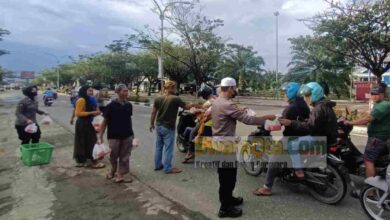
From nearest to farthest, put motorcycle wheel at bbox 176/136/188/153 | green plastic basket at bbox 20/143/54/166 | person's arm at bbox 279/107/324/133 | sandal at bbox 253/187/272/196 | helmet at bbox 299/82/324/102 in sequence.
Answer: person's arm at bbox 279/107/324/133, helmet at bbox 299/82/324/102, sandal at bbox 253/187/272/196, green plastic basket at bbox 20/143/54/166, motorcycle wheel at bbox 176/136/188/153

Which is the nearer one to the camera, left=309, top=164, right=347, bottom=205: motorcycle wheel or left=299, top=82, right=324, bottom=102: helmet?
left=309, top=164, right=347, bottom=205: motorcycle wheel

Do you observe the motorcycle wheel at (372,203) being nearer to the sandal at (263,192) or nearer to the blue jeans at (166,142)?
the sandal at (263,192)

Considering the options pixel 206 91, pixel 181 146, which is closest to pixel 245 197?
pixel 206 91

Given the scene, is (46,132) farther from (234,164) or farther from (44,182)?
(234,164)

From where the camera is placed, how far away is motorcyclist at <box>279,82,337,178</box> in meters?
4.99

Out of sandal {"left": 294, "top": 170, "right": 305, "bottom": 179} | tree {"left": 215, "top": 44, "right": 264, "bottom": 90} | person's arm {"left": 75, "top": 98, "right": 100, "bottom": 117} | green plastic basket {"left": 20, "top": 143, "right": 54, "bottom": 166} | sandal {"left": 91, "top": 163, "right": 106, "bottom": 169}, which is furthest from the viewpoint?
tree {"left": 215, "top": 44, "right": 264, "bottom": 90}

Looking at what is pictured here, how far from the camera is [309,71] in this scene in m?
30.3

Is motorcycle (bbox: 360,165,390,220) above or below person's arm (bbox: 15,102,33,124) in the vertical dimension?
below

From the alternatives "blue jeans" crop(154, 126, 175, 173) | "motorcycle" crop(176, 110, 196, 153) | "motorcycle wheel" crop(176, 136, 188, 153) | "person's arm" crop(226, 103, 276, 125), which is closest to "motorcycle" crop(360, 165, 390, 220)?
"person's arm" crop(226, 103, 276, 125)

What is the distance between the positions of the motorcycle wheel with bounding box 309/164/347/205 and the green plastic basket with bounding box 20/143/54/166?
17.7 feet

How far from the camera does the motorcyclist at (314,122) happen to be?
16.4 feet

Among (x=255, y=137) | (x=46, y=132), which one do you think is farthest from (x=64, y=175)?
(x=46, y=132)

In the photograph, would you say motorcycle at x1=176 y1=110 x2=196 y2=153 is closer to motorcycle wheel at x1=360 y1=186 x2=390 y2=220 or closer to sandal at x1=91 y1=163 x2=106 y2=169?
sandal at x1=91 y1=163 x2=106 y2=169

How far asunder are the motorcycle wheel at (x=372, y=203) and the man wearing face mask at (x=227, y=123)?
1442 mm
